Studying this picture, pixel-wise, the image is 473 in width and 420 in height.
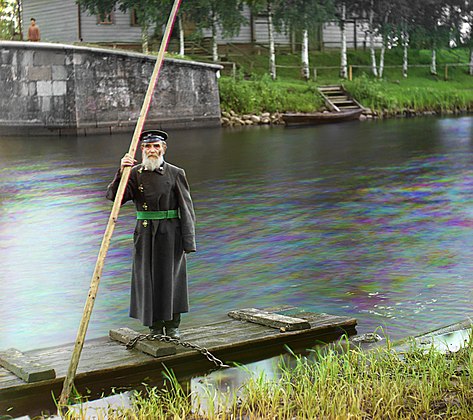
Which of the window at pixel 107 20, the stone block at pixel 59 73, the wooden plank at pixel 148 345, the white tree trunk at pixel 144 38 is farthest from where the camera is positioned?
the window at pixel 107 20

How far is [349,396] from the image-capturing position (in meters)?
6.28

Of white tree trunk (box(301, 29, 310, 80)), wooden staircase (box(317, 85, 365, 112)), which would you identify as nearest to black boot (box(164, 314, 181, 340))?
wooden staircase (box(317, 85, 365, 112))

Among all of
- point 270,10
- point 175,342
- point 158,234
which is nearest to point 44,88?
point 270,10

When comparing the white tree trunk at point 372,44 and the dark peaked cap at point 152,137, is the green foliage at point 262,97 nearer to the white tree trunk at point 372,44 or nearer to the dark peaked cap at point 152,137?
the white tree trunk at point 372,44

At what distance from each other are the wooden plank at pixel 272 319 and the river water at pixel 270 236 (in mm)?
842

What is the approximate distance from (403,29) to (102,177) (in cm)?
3571

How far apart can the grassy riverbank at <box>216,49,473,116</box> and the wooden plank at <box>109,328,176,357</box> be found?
36.5 meters

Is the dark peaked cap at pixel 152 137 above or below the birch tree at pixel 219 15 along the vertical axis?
below

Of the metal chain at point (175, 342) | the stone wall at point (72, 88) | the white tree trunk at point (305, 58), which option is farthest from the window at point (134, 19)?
the metal chain at point (175, 342)

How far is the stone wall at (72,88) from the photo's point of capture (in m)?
38.3

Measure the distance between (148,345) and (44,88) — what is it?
3175cm

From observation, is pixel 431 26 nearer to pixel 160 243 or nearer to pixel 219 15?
pixel 219 15

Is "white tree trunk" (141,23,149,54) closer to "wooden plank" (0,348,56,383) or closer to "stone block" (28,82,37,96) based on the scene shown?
"stone block" (28,82,37,96)

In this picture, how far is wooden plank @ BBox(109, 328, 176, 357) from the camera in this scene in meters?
7.80
